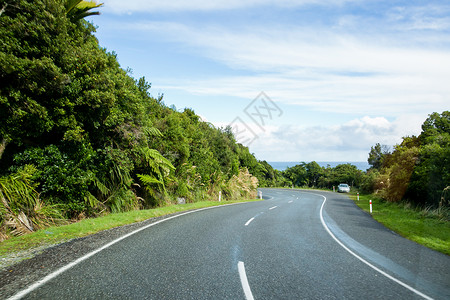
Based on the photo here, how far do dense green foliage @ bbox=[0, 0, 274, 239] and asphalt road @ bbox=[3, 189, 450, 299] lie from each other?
3662 mm

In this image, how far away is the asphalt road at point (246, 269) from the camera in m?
4.16

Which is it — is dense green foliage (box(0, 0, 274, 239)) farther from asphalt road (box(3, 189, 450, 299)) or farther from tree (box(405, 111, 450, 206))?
tree (box(405, 111, 450, 206))

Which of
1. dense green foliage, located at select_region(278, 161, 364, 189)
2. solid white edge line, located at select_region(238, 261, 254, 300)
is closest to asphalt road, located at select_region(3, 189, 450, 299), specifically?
solid white edge line, located at select_region(238, 261, 254, 300)

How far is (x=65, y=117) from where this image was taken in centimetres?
907

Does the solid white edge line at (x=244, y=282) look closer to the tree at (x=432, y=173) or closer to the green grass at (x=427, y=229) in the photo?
the green grass at (x=427, y=229)

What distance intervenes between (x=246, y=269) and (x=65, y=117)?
7.57 meters

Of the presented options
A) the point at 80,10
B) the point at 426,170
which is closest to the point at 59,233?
the point at 80,10

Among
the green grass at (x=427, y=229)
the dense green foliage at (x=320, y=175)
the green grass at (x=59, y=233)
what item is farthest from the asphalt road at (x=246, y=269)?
the dense green foliage at (x=320, y=175)

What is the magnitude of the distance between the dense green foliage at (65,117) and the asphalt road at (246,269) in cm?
366

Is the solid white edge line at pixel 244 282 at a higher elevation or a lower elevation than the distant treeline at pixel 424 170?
lower

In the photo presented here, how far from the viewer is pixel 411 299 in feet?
14.1

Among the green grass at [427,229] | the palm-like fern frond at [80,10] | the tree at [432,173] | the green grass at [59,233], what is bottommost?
the green grass at [427,229]

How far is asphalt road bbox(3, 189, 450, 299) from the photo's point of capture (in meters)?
4.16

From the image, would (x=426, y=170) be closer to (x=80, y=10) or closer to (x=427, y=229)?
(x=427, y=229)
